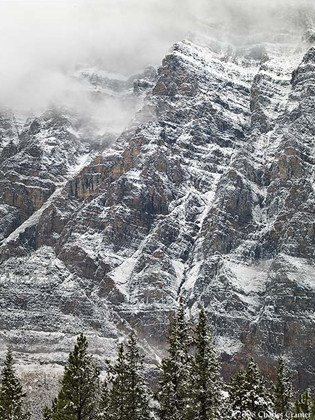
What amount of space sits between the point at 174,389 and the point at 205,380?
144 inches

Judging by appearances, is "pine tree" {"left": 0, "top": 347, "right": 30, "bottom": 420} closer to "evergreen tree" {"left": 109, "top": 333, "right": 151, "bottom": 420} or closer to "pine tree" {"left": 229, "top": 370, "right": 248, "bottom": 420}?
"evergreen tree" {"left": 109, "top": 333, "right": 151, "bottom": 420}

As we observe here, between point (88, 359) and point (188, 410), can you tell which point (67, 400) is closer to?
point (88, 359)

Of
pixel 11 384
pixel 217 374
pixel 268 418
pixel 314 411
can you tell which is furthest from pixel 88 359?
pixel 314 411

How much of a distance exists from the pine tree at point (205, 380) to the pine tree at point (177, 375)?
1.26m

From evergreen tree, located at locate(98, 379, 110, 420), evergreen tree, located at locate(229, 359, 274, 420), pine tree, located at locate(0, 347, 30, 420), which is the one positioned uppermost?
evergreen tree, located at locate(229, 359, 274, 420)

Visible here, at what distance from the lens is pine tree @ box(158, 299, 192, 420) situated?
6122cm

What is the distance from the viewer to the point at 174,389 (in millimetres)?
61594

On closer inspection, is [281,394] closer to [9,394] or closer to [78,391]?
[78,391]

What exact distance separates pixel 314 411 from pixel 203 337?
1215 centimetres

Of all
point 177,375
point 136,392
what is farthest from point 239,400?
point 136,392

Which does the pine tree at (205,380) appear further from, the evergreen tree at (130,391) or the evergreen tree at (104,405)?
the evergreen tree at (104,405)

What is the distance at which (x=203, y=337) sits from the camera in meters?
60.8

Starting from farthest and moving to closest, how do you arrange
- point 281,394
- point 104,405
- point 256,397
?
point 281,394 < point 104,405 < point 256,397

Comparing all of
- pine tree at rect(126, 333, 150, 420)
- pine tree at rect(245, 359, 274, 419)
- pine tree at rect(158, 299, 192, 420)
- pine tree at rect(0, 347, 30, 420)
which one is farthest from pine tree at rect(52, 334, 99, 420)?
pine tree at rect(245, 359, 274, 419)
